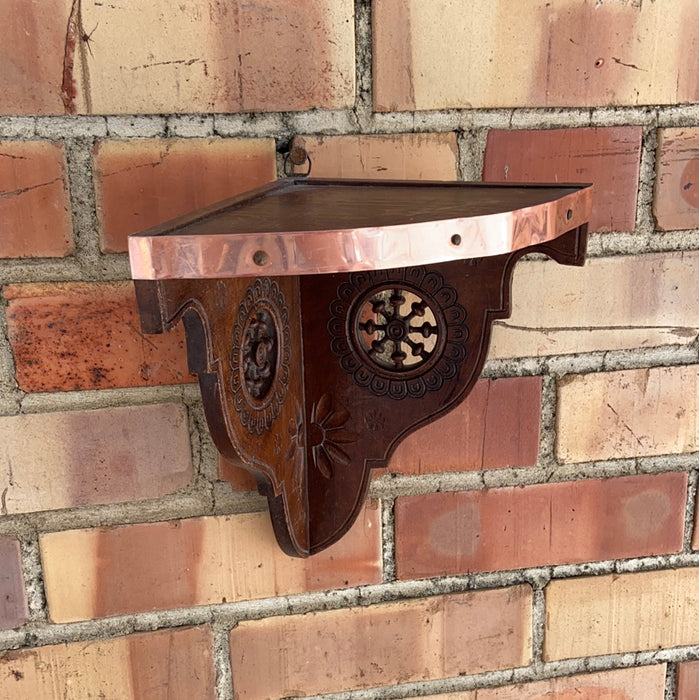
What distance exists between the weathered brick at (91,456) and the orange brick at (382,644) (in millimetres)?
173

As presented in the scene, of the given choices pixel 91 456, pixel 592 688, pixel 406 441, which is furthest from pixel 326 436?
pixel 592 688

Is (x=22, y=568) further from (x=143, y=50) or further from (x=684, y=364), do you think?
(x=684, y=364)

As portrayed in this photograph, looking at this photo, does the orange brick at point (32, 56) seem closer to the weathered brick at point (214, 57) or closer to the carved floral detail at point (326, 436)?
the weathered brick at point (214, 57)

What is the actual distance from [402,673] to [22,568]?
0.36 meters

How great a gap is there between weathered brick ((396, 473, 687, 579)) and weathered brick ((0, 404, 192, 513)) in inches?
8.5

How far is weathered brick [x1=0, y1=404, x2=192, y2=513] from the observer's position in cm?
64

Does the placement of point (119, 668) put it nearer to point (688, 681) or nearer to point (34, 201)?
point (34, 201)

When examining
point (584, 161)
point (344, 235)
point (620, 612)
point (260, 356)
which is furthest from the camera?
point (620, 612)

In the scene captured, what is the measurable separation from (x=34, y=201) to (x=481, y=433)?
0.42 meters

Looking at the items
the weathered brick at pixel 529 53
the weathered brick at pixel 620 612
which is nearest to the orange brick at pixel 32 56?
the weathered brick at pixel 529 53

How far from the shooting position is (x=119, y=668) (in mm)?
696

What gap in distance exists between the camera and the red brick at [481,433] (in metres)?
0.70

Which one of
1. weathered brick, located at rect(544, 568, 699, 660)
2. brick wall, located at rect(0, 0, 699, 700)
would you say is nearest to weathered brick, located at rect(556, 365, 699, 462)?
brick wall, located at rect(0, 0, 699, 700)

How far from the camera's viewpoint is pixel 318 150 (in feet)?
2.03
